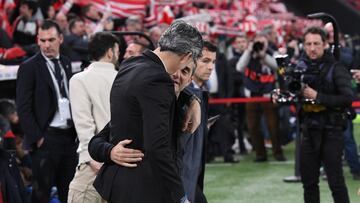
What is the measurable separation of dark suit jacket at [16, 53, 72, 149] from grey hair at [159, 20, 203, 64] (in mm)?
3299

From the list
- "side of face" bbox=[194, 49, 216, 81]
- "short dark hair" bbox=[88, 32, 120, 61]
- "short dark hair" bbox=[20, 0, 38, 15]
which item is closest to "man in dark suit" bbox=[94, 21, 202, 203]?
"short dark hair" bbox=[88, 32, 120, 61]

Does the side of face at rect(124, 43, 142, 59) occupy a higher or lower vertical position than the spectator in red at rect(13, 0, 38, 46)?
higher

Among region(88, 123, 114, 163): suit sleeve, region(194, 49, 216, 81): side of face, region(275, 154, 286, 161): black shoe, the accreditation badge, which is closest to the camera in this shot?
region(88, 123, 114, 163): suit sleeve

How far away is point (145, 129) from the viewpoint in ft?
14.8

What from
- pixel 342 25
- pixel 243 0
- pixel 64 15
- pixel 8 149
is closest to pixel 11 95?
pixel 8 149

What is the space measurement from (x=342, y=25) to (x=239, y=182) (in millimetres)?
16843

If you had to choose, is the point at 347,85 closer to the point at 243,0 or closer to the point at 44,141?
the point at 44,141

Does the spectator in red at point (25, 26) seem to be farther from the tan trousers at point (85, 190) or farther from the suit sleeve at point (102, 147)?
the suit sleeve at point (102, 147)

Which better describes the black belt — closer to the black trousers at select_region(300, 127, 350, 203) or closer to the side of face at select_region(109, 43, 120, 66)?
the side of face at select_region(109, 43, 120, 66)

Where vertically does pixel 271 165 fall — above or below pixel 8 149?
below

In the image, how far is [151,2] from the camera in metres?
16.8

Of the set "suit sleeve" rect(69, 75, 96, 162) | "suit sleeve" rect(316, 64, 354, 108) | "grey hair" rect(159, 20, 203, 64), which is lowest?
"suit sleeve" rect(316, 64, 354, 108)

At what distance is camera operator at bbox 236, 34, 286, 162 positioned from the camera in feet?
43.3

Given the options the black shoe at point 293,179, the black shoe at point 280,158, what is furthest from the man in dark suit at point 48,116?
the black shoe at point 280,158
